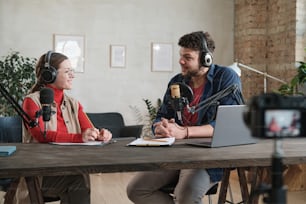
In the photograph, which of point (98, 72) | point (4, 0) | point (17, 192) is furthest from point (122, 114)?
point (17, 192)

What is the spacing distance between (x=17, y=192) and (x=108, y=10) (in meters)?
4.33

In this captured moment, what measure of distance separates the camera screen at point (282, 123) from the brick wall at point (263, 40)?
4542 mm

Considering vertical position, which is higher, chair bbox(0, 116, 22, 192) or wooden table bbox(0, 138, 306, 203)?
wooden table bbox(0, 138, 306, 203)

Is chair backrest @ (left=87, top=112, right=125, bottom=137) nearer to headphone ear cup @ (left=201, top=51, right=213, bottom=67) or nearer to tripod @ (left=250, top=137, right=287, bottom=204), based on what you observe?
headphone ear cup @ (left=201, top=51, right=213, bottom=67)

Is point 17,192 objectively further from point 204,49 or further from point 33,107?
point 204,49

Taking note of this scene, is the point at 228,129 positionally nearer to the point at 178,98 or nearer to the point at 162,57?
the point at 178,98

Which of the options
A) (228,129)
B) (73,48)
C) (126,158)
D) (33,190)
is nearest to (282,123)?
(126,158)

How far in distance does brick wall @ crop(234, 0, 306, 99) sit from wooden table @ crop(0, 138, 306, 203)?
137 inches

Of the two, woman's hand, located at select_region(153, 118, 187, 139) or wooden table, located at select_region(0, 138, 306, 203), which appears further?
woman's hand, located at select_region(153, 118, 187, 139)

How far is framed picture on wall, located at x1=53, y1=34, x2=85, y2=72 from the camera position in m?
5.62

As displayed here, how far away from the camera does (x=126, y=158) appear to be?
166 cm

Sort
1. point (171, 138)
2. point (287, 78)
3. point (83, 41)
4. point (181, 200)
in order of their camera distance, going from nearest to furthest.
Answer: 1. point (181, 200)
2. point (171, 138)
3. point (287, 78)
4. point (83, 41)

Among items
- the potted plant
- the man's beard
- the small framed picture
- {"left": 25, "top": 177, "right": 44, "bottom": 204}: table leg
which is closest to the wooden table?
{"left": 25, "top": 177, "right": 44, "bottom": 204}: table leg

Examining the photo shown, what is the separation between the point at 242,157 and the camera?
1.70m
